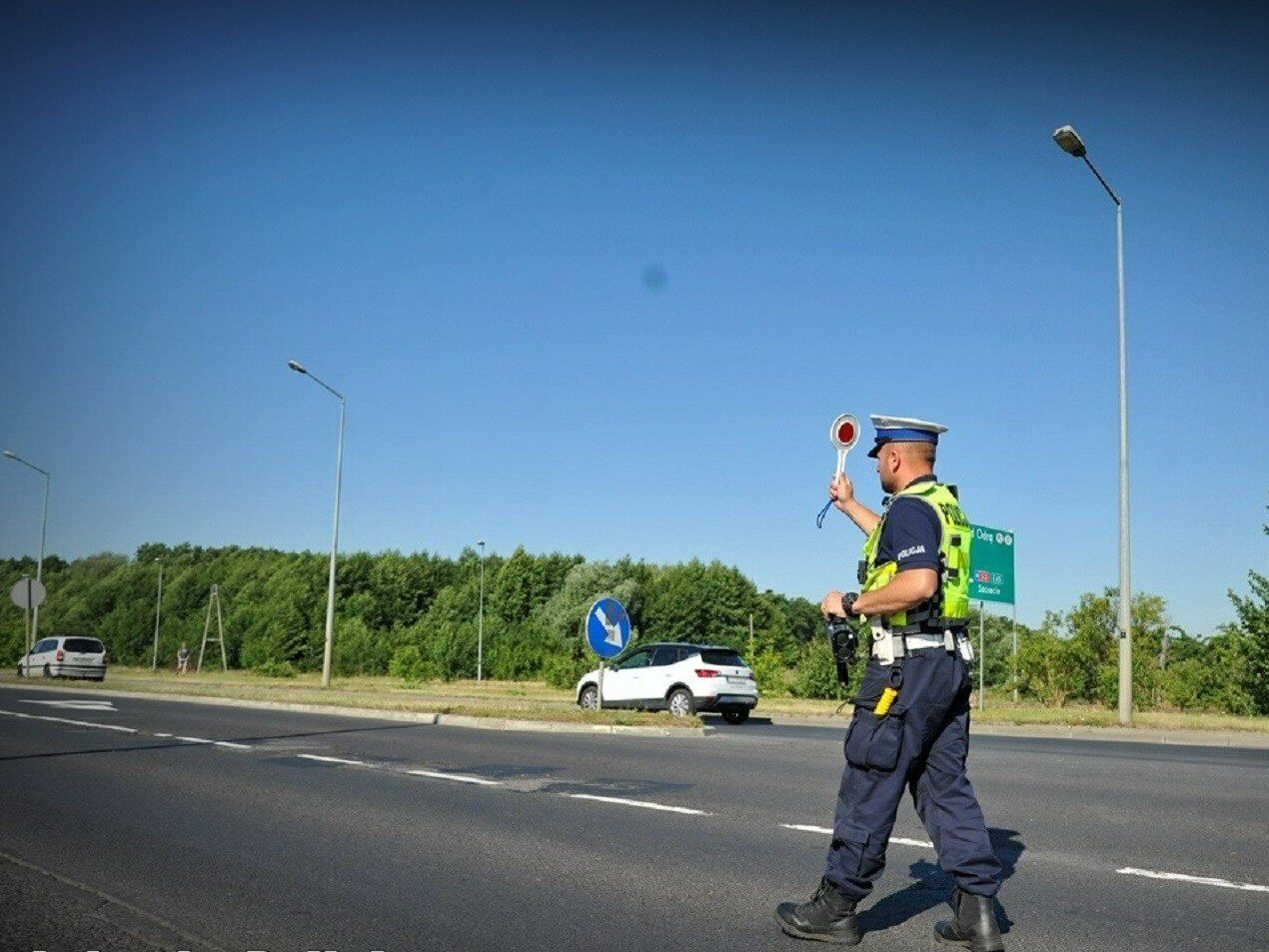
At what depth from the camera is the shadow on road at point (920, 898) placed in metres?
4.79

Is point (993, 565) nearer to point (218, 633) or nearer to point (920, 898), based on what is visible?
Answer: point (920, 898)

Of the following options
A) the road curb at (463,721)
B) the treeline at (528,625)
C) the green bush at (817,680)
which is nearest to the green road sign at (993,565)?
the treeline at (528,625)

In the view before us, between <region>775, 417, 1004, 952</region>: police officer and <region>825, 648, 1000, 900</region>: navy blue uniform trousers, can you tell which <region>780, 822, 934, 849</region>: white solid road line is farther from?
<region>825, 648, 1000, 900</region>: navy blue uniform trousers

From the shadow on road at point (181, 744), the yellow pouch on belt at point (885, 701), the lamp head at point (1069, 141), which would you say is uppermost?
the lamp head at point (1069, 141)

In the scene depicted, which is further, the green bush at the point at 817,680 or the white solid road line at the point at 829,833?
the green bush at the point at 817,680

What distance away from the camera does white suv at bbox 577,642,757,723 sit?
22.4 meters

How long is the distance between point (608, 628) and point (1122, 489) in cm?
994

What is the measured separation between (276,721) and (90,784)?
962 centimetres

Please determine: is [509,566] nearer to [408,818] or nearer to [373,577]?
[373,577]

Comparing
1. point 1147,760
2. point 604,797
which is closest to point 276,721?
point 604,797

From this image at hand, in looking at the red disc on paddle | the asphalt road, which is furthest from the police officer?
the red disc on paddle

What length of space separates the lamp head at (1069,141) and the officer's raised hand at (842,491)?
1906cm

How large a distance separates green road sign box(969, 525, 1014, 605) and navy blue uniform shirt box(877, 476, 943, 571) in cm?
2387

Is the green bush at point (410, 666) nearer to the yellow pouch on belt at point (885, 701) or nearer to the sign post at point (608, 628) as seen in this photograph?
the sign post at point (608, 628)
